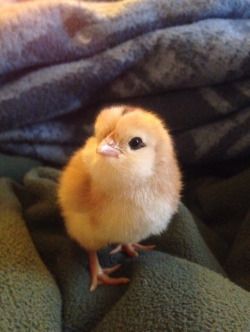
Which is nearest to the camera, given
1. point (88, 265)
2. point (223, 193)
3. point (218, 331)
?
point (218, 331)

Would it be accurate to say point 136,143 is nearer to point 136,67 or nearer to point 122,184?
point 122,184

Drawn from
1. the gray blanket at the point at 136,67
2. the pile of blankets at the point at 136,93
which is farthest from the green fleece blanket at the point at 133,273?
the gray blanket at the point at 136,67

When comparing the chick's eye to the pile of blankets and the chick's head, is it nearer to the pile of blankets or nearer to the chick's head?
the chick's head

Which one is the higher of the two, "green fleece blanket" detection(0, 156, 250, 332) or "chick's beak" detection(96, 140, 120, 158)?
"chick's beak" detection(96, 140, 120, 158)

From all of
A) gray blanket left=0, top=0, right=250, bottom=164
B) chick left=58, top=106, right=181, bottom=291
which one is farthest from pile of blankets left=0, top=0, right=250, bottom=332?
chick left=58, top=106, right=181, bottom=291

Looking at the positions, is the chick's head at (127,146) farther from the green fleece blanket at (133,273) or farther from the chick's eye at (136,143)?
the green fleece blanket at (133,273)

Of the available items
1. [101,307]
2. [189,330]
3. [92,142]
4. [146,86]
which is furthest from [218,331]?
[146,86]

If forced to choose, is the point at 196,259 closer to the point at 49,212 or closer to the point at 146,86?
the point at 49,212
